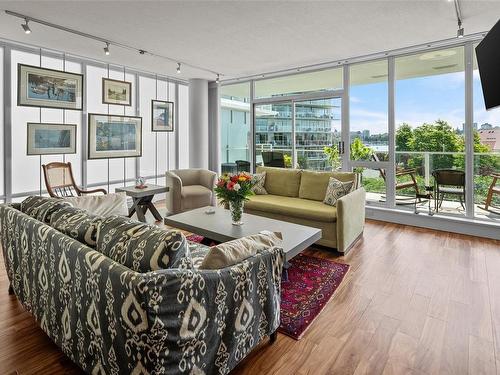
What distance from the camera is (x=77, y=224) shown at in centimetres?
182

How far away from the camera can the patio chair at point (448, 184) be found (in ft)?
14.9

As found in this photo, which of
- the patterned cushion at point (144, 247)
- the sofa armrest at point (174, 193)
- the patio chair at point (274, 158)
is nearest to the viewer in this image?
the patterned cushion at point (144, 247)

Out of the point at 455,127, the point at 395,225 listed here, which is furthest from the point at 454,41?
the point at 395,225

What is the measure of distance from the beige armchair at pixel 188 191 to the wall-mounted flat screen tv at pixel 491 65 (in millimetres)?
3989

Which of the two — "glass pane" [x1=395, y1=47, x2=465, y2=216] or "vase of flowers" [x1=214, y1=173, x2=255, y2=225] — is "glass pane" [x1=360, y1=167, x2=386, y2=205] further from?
"vase of flowers" [x1=214, y1=173, x2=255, y2=225]

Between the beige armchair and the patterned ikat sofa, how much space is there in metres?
2.90

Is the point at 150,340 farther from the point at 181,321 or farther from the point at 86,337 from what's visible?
the point at 86,337

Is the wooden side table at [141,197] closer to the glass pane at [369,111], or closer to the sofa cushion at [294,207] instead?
the sofa cushion at [294,207]

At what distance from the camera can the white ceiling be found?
3.28 meters

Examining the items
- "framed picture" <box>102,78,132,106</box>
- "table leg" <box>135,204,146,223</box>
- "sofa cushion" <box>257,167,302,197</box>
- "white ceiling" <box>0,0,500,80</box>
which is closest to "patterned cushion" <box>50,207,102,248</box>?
"white ceiling" <box>0,0,500,80</box>

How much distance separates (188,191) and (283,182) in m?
1.61

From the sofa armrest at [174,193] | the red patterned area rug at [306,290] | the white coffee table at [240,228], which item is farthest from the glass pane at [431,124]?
the sofa armrest at [174,193]

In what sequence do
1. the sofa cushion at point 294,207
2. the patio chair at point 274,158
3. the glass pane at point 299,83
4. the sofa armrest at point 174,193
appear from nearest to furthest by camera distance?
the sofa cushion at point 294,207, the sofa armrest at point 174,193, the glass pane at point 299,83, the patio chair at point 274,158

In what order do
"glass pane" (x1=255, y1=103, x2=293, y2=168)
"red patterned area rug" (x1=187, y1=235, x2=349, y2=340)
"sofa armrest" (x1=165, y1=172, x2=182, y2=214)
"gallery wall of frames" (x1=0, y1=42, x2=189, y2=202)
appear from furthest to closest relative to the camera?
"glass pane" (x1=255, y1=103, x2=293, y2=168), "sofa armrest" (x1=165, y1=172, x2=182, y2=214), "gallery wall of frames" (x1=0, y1=42, x2=189, y2=202), "red patterned area rug" (x1=187, y1=235, x2=349, y2=340)
